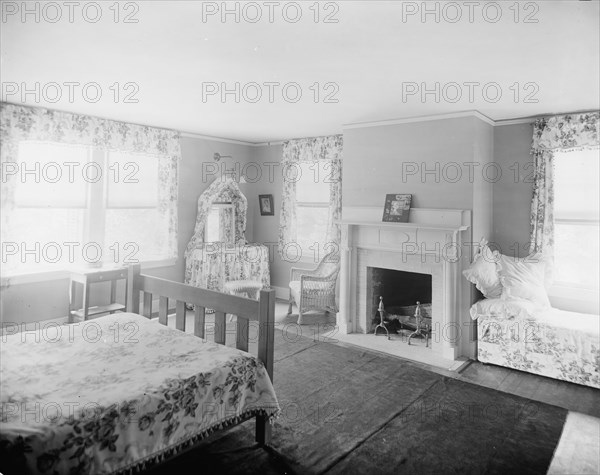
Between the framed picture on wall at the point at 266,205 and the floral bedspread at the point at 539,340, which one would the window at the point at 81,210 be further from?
the floral bedspread at the point at 539,340

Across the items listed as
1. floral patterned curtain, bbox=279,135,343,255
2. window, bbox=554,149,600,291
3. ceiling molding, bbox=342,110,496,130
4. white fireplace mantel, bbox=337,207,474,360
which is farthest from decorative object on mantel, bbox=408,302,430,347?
ceiling molding, bbox=342,110,496,130

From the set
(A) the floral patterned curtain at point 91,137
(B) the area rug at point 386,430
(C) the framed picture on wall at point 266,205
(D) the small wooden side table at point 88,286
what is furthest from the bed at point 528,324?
(A) the floral patterned curtain at point 91,137

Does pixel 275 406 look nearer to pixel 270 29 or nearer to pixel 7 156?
pixel 270 29

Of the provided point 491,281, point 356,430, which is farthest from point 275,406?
point 491,281

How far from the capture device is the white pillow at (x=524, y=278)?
3844 mm

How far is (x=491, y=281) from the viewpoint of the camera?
395 centimetres

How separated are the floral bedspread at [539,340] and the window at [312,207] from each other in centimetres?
248

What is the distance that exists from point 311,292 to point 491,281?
2039 millimetres

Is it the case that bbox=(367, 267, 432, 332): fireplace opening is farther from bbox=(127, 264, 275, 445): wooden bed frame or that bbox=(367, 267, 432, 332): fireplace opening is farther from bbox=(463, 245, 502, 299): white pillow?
bbox=(127, 264, 275, 445): wooden bed frame

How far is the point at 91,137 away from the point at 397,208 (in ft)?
11.1

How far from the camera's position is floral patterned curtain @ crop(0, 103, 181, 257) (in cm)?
403

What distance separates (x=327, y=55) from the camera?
8.70 ft

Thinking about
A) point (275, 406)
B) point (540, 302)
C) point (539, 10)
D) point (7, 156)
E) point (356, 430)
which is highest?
point (539, 10)

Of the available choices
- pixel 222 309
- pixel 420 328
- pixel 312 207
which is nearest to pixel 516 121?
pixel 420 328
